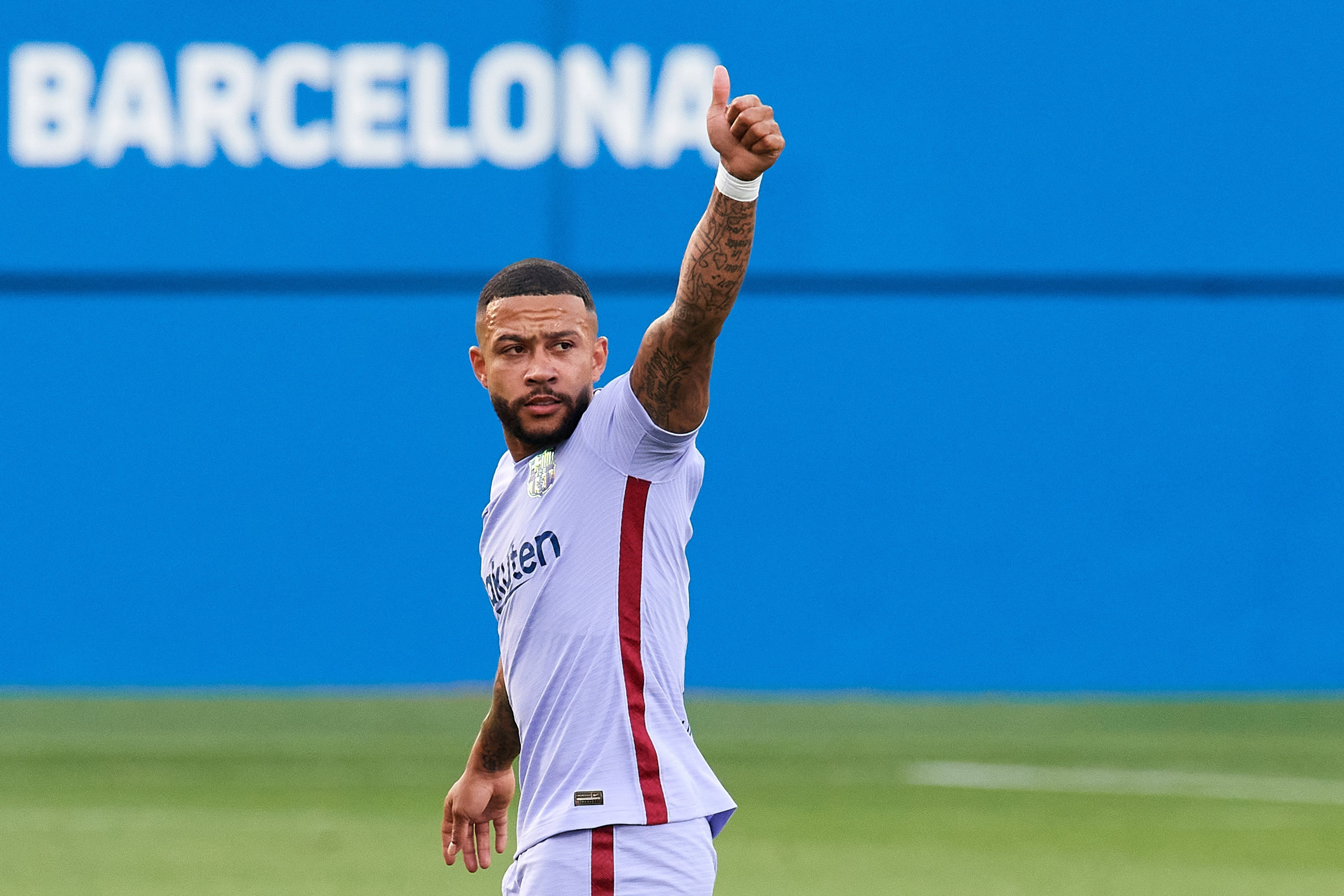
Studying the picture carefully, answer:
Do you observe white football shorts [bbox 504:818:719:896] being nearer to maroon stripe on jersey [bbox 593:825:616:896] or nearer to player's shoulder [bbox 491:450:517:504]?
maroon stripe on jersey [bbox 593:825:616:896]

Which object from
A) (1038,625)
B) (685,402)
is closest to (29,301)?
(1038,625)

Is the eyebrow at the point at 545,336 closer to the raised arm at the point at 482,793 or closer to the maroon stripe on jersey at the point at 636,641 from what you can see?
the maroon stripe on jersey at the point at 636,641

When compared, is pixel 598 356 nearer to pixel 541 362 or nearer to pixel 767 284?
pixel 541 362

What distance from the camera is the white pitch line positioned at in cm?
915

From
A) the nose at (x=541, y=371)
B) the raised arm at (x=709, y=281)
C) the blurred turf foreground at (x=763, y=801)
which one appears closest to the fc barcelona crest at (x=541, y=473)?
the nose at (x=541, y=371)

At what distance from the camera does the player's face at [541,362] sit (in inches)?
121

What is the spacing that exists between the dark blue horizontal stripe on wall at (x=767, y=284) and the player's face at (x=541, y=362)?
957 cm

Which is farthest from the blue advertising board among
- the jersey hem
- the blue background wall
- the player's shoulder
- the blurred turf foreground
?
the jersey hem

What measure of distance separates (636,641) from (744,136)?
2.87 ft

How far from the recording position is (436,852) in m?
7.58

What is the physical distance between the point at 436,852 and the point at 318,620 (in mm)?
5438

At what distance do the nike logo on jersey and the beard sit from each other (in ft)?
0.55

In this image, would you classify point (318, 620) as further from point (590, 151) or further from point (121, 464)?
point (590, 151)

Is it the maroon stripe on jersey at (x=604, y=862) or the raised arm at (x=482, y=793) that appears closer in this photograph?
the maroon stripe on jersey at (x=604, y=862)
